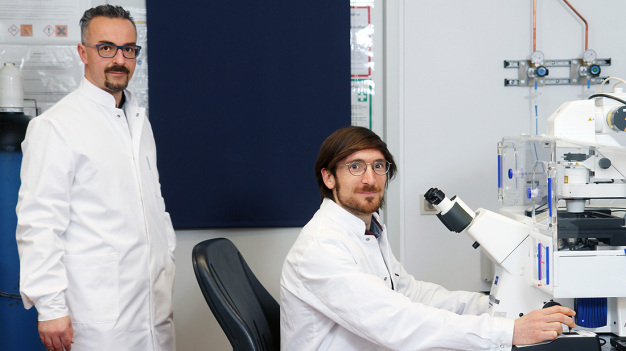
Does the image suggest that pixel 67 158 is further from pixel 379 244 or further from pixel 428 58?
pixel 428 58

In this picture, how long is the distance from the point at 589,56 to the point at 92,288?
2.13 m

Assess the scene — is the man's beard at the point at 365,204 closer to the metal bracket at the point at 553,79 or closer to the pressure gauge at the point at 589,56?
the metal bracket at the point at 553,79

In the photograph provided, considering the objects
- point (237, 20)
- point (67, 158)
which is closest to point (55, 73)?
point (237, 20)

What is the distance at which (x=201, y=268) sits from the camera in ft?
4.77

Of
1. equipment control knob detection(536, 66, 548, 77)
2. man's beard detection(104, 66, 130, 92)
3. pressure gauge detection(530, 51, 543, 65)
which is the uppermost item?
pressure gauge detection(530, 51, 543, 65)

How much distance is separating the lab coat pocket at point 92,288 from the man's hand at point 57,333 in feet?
0.25

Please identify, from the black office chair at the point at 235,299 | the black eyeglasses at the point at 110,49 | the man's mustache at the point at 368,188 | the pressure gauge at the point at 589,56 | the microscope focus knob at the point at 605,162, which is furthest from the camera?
the pressure gauge at the point at 589,56

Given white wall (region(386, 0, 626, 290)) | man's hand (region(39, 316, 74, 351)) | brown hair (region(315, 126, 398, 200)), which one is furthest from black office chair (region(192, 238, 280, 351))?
white wall (region(386, 0, 626, 290))

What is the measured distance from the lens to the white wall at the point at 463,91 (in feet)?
8.61

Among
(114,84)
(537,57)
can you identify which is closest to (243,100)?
(114,84)

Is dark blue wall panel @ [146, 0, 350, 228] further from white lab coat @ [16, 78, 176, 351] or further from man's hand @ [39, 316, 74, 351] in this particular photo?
man's hand @ [39, 316, 74, 351]

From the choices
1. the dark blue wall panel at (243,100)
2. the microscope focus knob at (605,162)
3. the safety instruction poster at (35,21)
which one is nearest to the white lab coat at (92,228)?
the dark blue wall panel at (243,100)

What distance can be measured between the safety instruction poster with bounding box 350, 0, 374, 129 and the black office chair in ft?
3.82

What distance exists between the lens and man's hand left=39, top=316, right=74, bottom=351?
1.64 metres
